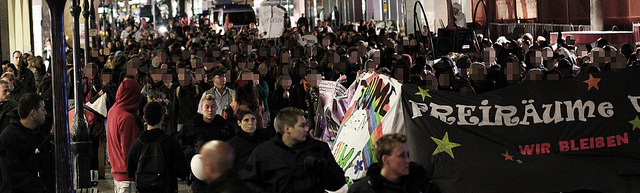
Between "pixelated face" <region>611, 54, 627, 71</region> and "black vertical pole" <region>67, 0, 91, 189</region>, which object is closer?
"black vertical pole" <region>67, 0, 91, 189</region>

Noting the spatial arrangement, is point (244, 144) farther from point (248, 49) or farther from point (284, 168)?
point (248, 49)

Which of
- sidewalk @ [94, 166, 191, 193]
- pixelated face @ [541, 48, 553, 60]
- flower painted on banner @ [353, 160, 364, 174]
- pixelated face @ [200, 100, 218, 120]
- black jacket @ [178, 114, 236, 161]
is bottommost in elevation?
sidewalk @ [94, 166, 191, 193]

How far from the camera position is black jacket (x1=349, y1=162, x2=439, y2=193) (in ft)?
21.9

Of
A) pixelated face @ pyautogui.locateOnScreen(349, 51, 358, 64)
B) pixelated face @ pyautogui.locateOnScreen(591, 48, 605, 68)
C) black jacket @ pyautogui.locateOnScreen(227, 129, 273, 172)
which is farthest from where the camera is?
pixelated face @ pyautogui.locateOnScreen(349, 51, 358, 64)

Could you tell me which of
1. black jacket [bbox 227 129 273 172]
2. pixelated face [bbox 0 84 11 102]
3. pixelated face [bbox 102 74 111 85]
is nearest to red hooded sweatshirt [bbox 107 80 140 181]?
black jacket [bbox 227 129 273 172]

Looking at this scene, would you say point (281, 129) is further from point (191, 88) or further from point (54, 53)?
point (191, 88)

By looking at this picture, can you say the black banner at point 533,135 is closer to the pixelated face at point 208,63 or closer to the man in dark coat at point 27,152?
the man in dark coat at point 27,152

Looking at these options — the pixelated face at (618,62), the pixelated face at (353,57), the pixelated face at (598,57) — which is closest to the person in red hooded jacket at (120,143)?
the pixelated face at (618,62)

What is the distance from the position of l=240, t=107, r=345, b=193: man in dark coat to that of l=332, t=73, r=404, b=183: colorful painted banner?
183 centimetres

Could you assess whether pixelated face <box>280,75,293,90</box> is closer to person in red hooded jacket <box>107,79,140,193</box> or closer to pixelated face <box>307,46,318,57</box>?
person in red hooded jacket <box>107,79,140,193</box>

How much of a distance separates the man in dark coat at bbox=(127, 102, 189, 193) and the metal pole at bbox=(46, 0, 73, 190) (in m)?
0.66

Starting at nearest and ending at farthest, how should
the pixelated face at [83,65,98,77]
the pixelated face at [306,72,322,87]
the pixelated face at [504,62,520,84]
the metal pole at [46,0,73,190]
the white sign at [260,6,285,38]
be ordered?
the metal pole at [46,0,73,190], the pixelated face at [504,62,520,84], the pixelated face at [306,72,322,87], the pixelated face at [83,65,98,77], the white sign at [260,6,285,38]

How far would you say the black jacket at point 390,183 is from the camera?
667 cm

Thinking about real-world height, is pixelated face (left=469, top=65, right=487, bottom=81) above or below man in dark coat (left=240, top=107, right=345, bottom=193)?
above
